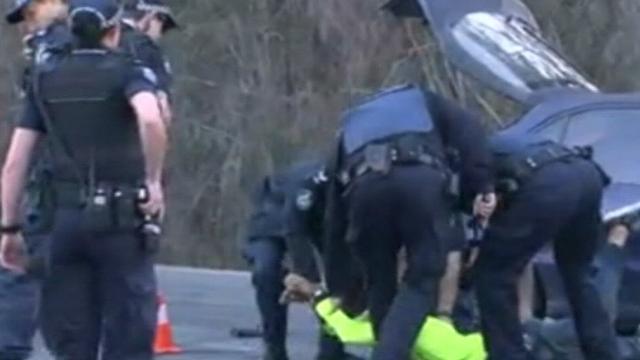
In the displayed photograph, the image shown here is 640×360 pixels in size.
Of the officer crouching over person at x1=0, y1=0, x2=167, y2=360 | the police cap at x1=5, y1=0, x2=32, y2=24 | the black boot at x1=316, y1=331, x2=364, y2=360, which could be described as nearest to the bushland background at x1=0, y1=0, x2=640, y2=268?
the black boot at x1=316, y1=331, x2=364, y2=360

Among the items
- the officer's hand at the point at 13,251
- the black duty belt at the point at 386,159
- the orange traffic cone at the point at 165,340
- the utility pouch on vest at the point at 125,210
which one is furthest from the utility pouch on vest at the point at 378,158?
the orange traffic cone at the point at 165,340

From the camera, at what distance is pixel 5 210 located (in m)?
9.54

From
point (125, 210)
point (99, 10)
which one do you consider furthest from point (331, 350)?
point (99, 10)

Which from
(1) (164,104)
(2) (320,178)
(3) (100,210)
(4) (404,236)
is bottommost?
(4) (404,236)

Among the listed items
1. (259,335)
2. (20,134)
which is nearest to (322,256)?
(20,134)

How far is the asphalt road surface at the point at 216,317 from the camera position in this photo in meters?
12.8

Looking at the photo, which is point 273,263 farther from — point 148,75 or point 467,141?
point 148,75

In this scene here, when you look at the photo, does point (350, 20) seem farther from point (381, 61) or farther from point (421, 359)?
point (421, 359)

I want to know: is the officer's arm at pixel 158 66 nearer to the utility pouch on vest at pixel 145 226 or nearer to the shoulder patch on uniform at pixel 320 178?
the utility pouch on vest at pixel 145 226

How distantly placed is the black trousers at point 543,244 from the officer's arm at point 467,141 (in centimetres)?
25

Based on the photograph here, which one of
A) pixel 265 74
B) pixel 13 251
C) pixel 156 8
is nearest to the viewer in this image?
pixel 13 251

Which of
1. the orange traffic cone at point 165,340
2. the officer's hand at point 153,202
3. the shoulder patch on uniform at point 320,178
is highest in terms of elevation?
the officer's hand at point 153,202

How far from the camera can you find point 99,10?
942cm

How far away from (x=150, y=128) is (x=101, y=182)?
35 cm
